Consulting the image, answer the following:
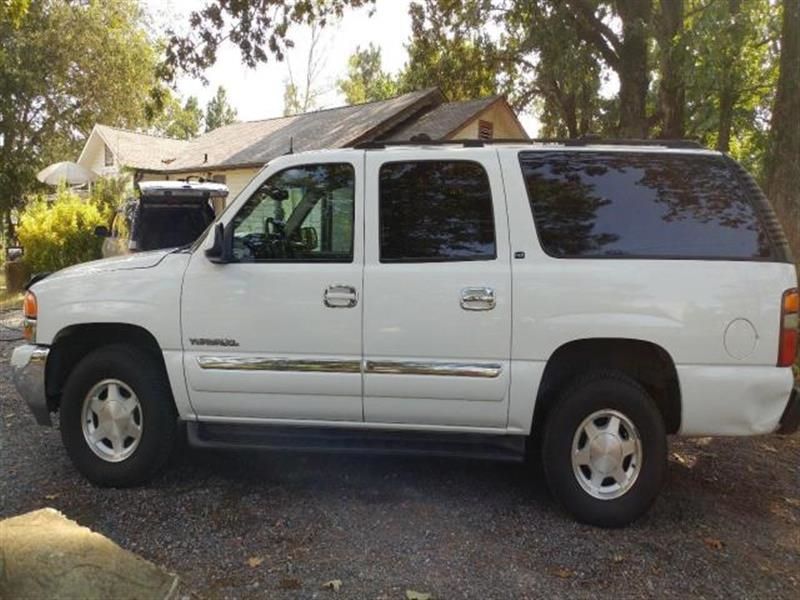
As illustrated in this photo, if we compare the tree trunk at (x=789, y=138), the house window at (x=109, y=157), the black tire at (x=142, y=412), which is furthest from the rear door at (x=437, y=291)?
the house window at (x=109, y=157)

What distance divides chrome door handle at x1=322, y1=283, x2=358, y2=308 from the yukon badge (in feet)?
2.05

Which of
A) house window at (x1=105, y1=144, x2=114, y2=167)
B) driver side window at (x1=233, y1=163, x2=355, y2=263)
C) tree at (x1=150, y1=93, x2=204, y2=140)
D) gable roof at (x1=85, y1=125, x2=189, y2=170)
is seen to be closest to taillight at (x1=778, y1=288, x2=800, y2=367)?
driver side window at (x1=233, y1=163, x2=355, y2=263)

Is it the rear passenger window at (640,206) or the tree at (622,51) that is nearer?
the rear passenger window at (640,206)

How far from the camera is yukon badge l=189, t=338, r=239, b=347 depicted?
14.1 ft

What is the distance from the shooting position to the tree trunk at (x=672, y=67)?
9719mm

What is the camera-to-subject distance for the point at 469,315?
4039 mm

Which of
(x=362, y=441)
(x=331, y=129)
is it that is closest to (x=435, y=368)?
(x=362, y=441)

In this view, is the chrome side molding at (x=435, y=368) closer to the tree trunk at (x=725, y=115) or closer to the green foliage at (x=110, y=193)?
the tree trunk at (x=725, y=115)

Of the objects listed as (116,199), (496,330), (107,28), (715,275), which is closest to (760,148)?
(715,275)

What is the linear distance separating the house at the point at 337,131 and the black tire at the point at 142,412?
1282cm

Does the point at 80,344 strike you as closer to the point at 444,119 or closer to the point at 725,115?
the point at 725,115

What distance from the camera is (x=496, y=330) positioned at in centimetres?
402

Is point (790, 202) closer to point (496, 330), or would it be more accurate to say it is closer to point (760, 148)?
point (760, 148)

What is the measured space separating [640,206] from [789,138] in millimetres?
5189
